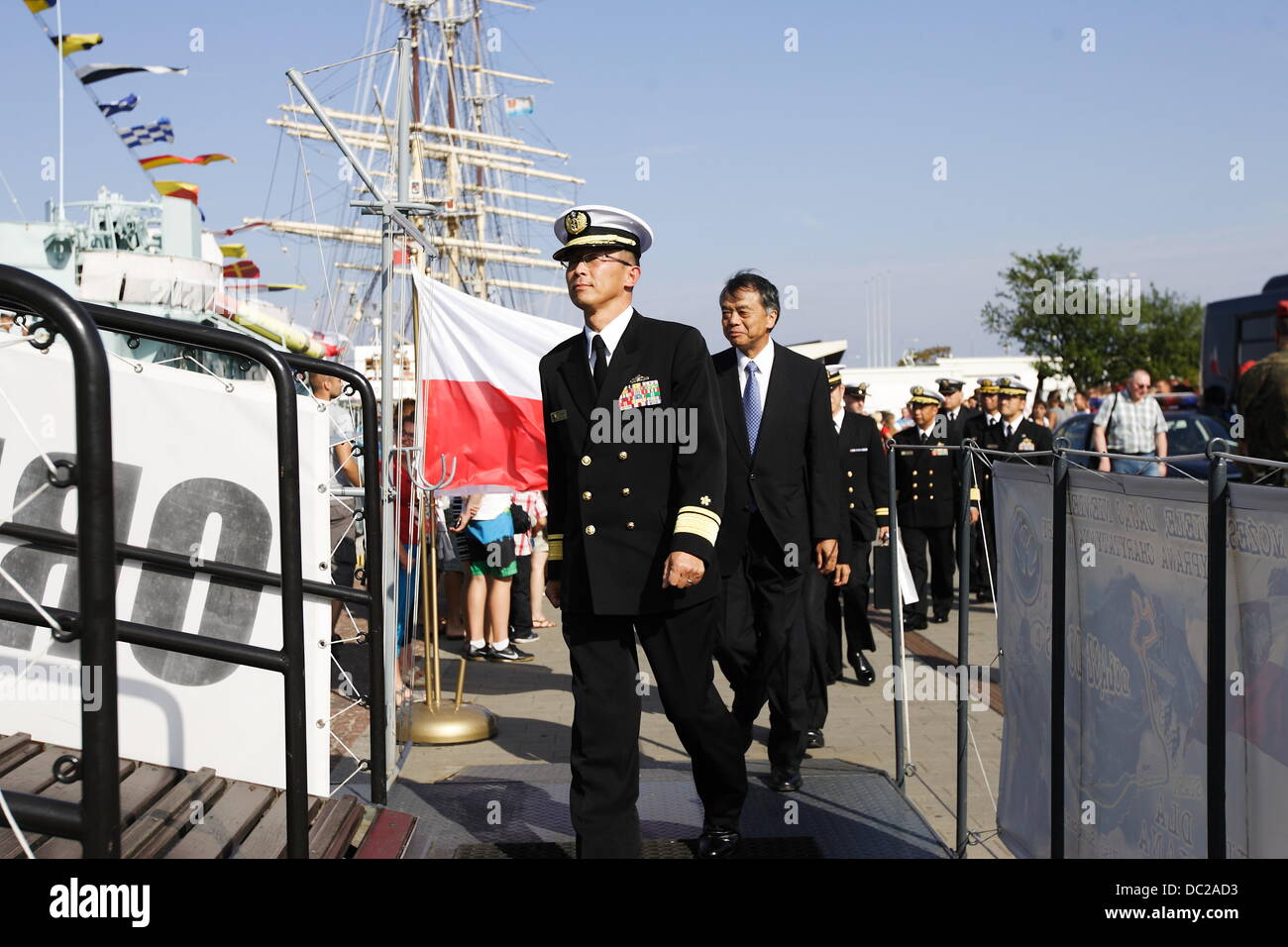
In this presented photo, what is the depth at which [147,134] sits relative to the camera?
29000mm

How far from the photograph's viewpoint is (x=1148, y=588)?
10.6 ft

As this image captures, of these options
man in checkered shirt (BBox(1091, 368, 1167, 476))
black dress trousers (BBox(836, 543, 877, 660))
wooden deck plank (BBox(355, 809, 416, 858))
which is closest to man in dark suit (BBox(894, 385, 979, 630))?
black dress trousers (BBox(836, 543, 877, 660))

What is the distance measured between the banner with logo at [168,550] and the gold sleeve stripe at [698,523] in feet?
→ 4.22

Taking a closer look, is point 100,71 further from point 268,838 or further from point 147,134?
point 268,838

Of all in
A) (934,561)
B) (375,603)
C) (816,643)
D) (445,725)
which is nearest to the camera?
(375,603)

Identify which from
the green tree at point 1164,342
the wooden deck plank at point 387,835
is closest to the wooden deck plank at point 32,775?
the wooden deck plank at point 387,835

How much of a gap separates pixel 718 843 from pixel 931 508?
7.40 meters

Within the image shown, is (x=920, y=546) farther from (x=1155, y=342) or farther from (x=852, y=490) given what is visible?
(x=1155, y=342)

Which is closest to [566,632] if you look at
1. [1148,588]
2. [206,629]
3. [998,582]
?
[206,629]

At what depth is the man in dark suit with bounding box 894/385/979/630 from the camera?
38.0 ft

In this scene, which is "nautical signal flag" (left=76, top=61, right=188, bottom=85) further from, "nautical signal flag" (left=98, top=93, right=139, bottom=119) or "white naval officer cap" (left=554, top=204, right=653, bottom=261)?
"white naval officer cap" (left=554, top=204, right=653, bottom=261)

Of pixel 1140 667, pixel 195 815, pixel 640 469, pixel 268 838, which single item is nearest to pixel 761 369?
pixel 640 469
